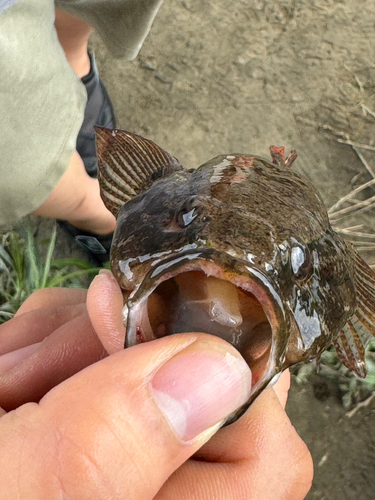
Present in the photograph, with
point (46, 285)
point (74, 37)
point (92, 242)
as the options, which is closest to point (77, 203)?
point (92, 242)

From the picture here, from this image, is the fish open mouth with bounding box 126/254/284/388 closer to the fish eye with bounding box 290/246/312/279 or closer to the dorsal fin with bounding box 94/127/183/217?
the fish eye with bounding box 290/246/312/279

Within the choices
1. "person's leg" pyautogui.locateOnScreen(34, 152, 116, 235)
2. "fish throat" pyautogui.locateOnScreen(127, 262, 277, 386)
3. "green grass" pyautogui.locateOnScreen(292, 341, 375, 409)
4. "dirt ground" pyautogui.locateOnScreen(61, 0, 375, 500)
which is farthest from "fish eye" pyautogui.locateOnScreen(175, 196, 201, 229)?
"dirt ground" pyautogui.locateOnScreen(61, 0, 375, 500)

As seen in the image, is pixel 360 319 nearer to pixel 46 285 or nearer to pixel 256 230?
pixel 256 230

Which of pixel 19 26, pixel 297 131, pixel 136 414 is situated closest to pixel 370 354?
pixel 297 131

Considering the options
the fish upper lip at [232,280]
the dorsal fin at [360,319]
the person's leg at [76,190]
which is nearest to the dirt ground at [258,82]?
the person's leg at [76,190]

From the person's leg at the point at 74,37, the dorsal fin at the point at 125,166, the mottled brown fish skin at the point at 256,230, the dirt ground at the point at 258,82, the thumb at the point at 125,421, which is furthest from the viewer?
the dirt ground at the point at 258,82

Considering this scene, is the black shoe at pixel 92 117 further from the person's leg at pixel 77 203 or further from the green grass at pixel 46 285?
the green grass at pixel 46 285

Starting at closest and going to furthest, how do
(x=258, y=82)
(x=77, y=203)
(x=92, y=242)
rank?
(x=77, y=203), (x=92, y=242), (x=258, y=82)
